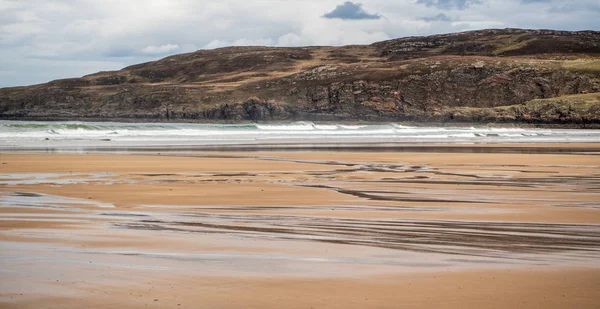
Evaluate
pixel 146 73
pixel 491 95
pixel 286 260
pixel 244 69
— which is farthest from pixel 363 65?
pixel 286 260

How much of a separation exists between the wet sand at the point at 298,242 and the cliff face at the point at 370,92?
212ft

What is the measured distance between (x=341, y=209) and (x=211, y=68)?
154157 millimetres

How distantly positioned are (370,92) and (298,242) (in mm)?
97403

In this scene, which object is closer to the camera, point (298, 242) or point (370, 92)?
point (298, 242)

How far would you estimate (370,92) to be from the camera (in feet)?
346

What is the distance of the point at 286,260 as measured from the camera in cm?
783

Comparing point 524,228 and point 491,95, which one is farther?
point 491,95

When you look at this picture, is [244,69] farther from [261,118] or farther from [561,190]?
[561,190]

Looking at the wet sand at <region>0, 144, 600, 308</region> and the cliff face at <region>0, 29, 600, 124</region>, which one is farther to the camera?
the cliff face at <region>0, 29, 600, 124</region>

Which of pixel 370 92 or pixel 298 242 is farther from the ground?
pixel 370 92

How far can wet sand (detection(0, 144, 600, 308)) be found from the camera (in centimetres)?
639

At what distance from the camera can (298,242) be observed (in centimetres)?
897

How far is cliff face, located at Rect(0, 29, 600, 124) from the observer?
100875mm

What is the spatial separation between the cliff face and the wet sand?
64.6 m
